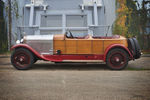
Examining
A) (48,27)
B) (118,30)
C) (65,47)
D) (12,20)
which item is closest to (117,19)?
(118,30)

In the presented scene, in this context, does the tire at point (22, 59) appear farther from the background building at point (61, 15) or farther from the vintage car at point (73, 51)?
the background building at point (61, 15)

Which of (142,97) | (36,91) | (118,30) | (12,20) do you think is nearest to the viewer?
(142,97)

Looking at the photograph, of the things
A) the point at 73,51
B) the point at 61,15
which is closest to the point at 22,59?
the point at 73,51

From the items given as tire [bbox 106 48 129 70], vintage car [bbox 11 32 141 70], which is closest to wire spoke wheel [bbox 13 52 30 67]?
vintage car [bbox 11 32 141 70]

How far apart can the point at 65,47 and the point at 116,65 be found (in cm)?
163


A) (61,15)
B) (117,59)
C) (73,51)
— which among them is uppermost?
(61,15)

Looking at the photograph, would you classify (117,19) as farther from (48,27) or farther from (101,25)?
(48,27)

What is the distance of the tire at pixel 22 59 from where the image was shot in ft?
19.0

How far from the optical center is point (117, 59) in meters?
5.74

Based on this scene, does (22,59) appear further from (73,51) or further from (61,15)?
(61,15)

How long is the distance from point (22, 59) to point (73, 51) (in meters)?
1.55

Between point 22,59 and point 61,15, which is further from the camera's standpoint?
point 61,15

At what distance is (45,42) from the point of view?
5.91 meters

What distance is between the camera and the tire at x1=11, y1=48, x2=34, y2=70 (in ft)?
19.0
